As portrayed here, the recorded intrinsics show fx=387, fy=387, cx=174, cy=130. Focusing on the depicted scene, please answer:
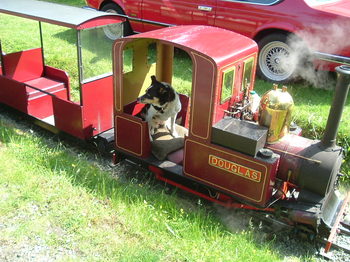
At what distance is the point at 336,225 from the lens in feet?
14.6

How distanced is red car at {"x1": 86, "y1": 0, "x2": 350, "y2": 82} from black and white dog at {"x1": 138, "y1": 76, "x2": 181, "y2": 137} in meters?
3.46

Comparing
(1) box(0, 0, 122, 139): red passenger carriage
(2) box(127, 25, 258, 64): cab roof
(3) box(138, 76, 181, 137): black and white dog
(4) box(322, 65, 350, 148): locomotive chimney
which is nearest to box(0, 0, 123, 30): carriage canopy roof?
(1) box(0, 0, 122, 139): red passenger carriage

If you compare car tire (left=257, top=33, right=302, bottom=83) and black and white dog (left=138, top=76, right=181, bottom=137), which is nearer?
black and white dog (left=138, top=76, right=181, bottom=137)

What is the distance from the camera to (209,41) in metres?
4.57

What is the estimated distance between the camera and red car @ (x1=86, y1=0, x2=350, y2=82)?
23.8ft

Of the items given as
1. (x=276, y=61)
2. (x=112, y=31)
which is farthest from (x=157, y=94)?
(x=276, y=61)

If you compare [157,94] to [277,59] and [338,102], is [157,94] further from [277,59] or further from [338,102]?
[277,59]

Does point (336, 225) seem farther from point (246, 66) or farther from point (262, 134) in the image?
point (246, 66)

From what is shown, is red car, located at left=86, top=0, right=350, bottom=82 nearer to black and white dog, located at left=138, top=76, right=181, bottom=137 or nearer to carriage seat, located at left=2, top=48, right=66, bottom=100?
carriage seat, located at left=2, top=48, right=66, bottom=100

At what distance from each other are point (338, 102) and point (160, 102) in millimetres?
2192

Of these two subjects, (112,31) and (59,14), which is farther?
(112,31)

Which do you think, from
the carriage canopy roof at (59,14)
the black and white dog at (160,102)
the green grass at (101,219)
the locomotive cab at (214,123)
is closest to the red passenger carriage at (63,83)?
the carriage canopy roof at (59,14)

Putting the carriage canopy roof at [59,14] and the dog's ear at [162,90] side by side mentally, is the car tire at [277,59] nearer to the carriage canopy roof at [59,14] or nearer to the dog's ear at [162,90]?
the carriage canopy roof at [59,14]

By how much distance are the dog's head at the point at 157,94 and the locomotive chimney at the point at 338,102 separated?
80.3 inches
